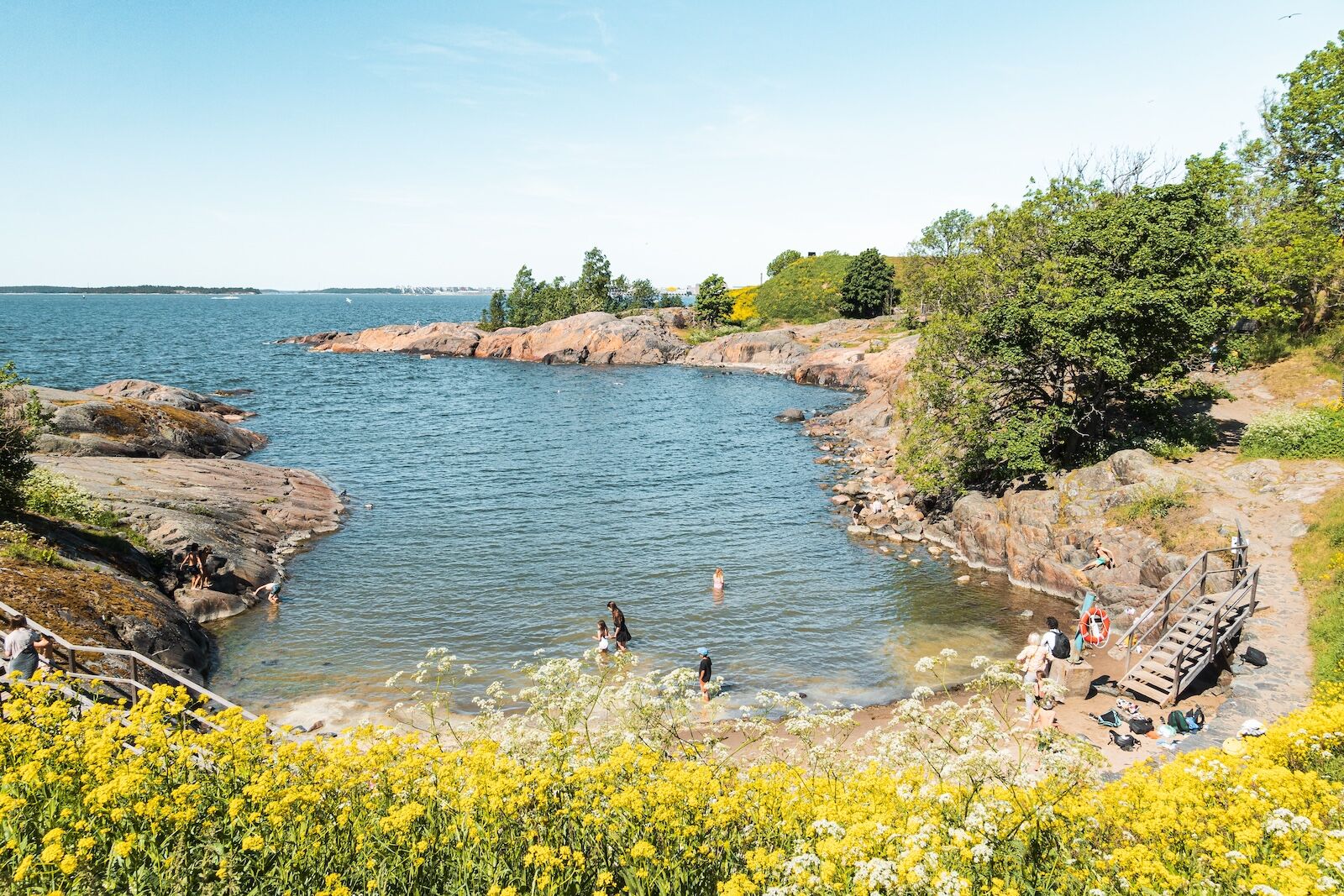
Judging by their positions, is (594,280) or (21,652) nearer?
(21,652)

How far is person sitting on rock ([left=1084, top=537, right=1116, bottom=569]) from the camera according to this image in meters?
25.1

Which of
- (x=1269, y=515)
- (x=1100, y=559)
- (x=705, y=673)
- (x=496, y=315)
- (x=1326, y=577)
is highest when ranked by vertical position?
(x=496, y=315)

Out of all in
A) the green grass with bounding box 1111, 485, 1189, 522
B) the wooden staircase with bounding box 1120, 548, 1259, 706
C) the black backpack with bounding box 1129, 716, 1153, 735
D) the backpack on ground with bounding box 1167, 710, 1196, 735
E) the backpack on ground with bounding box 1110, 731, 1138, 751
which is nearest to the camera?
the backpack on ground with bounding box 1110, 731, 1138, 751

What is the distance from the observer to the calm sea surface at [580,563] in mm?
22594

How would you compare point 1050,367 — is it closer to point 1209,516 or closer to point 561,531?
point 1209,516

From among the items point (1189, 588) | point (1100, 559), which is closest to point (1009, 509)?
point (1100, 559)

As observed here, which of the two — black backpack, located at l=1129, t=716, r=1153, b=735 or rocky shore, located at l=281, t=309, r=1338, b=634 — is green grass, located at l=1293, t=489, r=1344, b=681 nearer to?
rocky shore, located at l=281, t=309, r=1338, b=634

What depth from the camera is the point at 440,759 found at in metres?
8.94

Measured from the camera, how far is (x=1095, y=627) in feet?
72.7

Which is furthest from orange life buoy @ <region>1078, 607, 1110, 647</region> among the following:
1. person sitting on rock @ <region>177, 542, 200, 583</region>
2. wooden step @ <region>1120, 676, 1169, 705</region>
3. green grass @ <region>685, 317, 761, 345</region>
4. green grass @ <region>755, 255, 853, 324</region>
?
green grass @ <region>755, 255, 853, 324</region>

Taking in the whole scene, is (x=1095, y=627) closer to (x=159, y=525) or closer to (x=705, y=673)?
(x=705, y=673)

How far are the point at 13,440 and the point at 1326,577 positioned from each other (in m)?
37.6

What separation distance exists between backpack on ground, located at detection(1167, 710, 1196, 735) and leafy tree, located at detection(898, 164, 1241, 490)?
1348 cm

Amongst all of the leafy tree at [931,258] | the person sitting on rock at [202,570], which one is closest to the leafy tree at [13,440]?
the person sitting on rock at [202,570]
